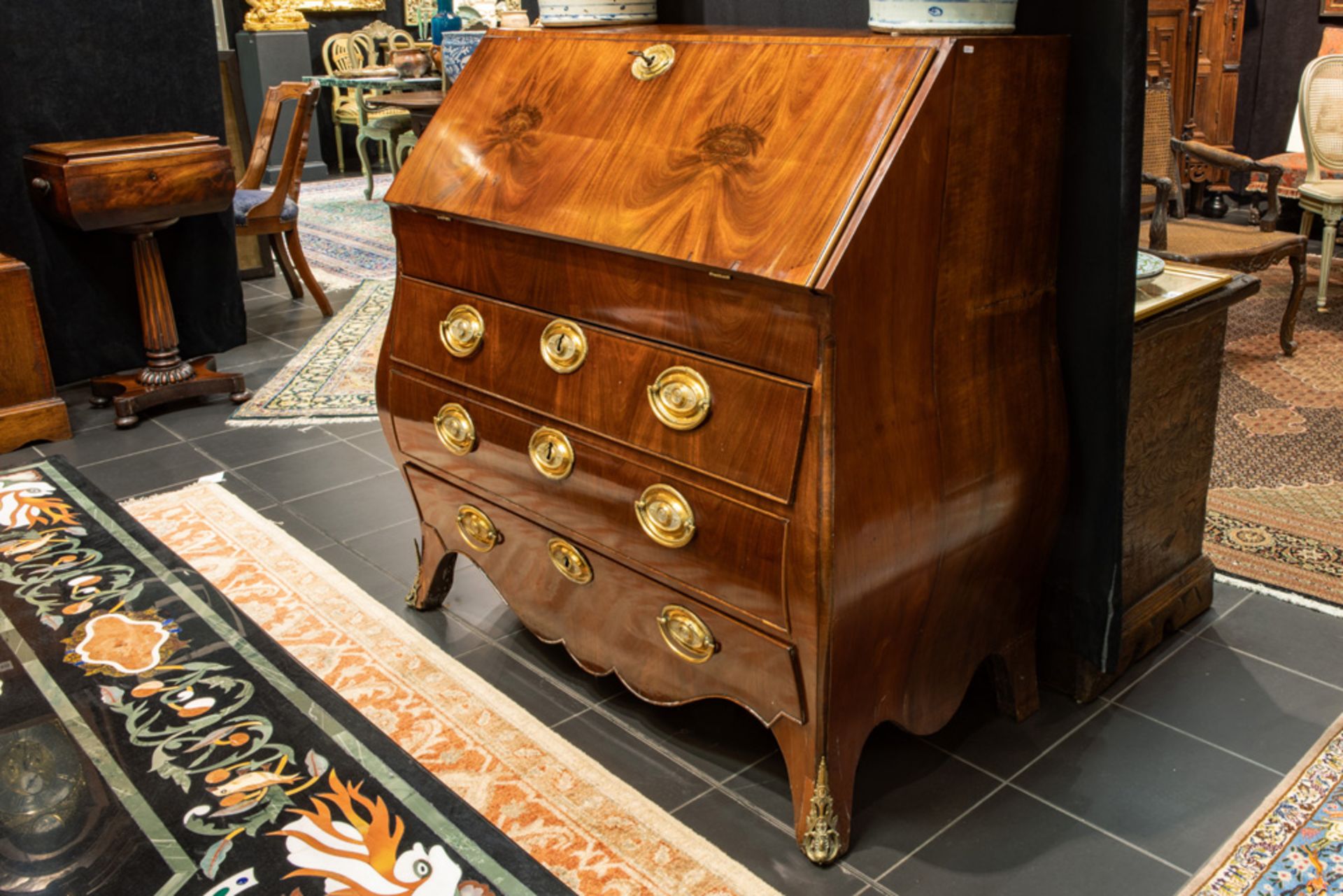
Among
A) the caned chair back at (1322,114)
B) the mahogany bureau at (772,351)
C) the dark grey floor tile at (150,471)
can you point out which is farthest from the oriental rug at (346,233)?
the caned chair back at (1322,114)

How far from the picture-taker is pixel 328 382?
14.8ft

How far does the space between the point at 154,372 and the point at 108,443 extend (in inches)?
16.3

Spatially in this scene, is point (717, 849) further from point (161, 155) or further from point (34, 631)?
Answer: point (161, 155)

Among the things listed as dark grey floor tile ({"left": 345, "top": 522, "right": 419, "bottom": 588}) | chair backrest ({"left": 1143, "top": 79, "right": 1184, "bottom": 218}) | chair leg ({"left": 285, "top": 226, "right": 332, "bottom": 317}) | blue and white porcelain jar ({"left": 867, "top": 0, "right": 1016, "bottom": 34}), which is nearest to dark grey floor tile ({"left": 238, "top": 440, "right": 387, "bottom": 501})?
dark grey floor tile ({"left": 345, "top": 522, "right": 419, "bottom": 588})

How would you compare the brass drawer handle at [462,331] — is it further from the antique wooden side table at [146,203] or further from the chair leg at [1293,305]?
the chair leg at [1293,305]

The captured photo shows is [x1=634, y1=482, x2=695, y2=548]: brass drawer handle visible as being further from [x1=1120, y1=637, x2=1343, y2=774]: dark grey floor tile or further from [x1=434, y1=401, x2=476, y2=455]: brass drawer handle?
[x1=1120, y1=637, x2=1343, y2=774]: dark grey floor tile

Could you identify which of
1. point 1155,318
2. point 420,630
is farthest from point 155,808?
point 1155,318

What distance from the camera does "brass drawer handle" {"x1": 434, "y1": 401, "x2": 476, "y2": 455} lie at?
7.61ft

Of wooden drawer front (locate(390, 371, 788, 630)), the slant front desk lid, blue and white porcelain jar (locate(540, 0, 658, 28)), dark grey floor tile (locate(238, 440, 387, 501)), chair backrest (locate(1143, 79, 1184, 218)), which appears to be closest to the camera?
the slant front desk lid

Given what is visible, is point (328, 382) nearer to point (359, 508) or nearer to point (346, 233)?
point (359, 508)

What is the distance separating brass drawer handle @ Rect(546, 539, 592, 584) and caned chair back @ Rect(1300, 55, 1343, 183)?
4095mm

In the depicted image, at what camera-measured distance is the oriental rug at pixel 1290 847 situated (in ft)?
5.92

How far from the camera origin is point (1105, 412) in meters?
2.03

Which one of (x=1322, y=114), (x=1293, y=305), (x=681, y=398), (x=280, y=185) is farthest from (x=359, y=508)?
(x=1322, y=114)
